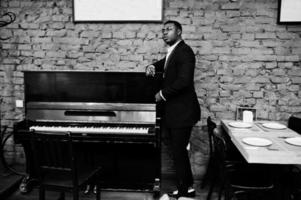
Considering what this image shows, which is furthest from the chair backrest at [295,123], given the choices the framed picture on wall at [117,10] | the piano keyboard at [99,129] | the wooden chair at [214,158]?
the framed picture on wall at [117,10]

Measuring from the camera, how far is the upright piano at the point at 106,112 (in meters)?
3.43

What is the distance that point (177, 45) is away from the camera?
338cm

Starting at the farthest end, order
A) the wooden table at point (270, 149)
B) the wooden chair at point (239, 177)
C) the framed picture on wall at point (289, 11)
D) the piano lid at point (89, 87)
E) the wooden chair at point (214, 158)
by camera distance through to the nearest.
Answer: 1. the framed picture on wall at point (289, 11)
2. the piano lid at point (89, 87)
3. the wooden chair at point (214, 158)
4. the wooden chair at point (239, 177)
5. the wooden table at point (270, 149)

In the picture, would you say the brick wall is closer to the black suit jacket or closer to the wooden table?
the black suit jacket

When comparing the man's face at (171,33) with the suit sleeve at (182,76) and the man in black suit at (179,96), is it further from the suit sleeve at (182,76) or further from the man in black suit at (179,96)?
the suit sleeve at (182,76)

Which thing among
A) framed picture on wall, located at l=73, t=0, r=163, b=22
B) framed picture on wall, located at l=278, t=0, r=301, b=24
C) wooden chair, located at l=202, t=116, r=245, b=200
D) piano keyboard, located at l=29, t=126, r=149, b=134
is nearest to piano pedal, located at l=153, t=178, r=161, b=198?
wooden chair, located at l=202, t=116, r=245, b=200

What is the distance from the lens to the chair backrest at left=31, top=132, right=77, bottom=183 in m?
2.59

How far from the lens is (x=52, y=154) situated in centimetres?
266

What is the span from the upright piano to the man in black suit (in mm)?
171

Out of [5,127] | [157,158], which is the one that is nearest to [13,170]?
[5,127]

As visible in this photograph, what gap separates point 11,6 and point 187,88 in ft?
8.15

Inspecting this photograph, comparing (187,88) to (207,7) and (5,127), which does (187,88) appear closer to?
(207,7)

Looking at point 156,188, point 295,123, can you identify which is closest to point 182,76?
point 156,188

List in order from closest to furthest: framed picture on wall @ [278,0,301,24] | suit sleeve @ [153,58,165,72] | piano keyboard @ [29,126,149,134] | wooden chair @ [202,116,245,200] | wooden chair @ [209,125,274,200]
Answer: wooden chair @ [209,125,274,200]
piano keyboard @ [29,126,149,134]
wooden chair @ [202,116,245,200]
suit sleeve @ [153,58,165,72]
framed picture on wall @ [278,0,301,24]
